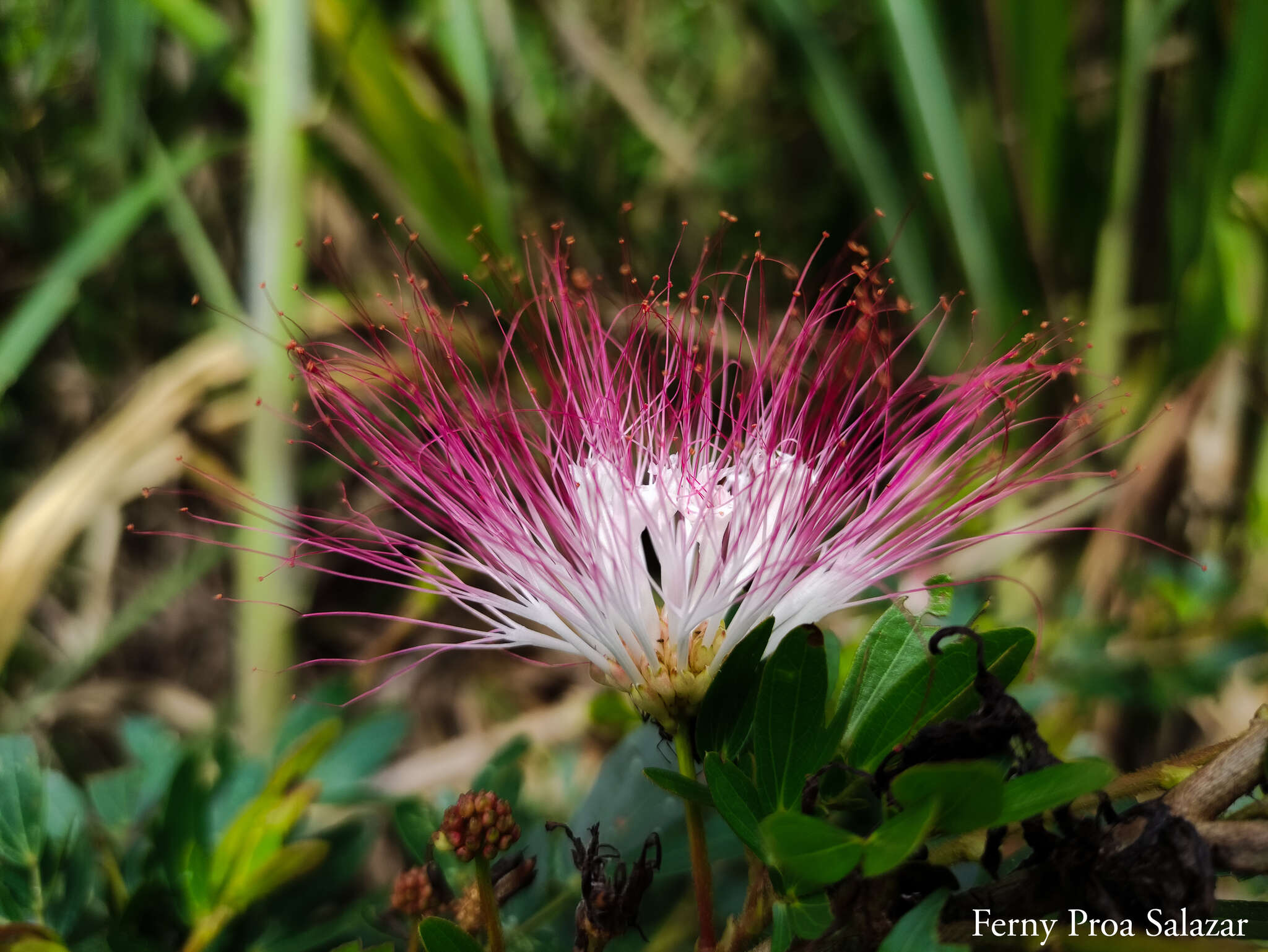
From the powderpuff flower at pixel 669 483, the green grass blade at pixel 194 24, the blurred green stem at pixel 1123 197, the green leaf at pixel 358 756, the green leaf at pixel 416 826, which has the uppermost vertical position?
the green grass blade at pixel 194 24

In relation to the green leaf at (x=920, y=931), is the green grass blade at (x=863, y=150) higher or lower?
higher

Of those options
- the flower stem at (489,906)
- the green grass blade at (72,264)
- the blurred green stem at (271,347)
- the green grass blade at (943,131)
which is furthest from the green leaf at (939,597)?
the green grass blade at (72,264)

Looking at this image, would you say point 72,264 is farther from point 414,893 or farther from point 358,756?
point 414,893

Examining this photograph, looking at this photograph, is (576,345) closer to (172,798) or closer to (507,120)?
(172,798)

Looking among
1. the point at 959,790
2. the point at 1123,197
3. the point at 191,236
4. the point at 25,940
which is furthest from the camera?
the point at 1123,197

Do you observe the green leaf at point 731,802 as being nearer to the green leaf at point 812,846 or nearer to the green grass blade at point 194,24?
the green leaf at point 812,846

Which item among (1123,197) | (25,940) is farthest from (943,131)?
(25,940)

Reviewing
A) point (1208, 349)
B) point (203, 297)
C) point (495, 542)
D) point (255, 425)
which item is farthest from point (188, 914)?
point (1208, 349)
